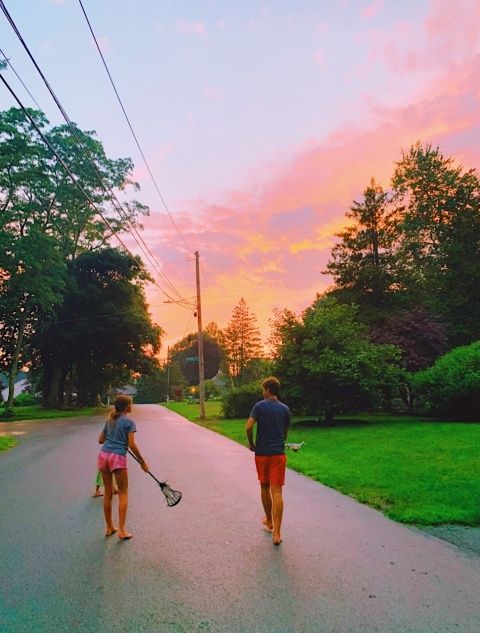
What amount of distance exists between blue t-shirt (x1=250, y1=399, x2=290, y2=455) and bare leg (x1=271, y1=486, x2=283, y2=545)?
0.43 metres

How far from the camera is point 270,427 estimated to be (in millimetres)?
5340

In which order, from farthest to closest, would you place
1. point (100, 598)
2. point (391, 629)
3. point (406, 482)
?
point (406, 482) → point (100, 598) → point (391, 629)

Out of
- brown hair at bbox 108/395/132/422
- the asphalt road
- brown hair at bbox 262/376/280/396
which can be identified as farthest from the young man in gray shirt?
brown hair at bbox 108/395/132/422

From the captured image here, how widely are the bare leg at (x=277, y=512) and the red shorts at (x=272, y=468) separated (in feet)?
0.29

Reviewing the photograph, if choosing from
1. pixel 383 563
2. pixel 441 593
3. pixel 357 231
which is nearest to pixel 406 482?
pixel 383 563

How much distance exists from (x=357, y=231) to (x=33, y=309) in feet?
86.2

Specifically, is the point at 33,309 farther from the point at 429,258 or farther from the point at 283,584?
the point at 283,584

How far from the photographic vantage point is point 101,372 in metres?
45.8

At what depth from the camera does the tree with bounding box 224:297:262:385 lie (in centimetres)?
8381

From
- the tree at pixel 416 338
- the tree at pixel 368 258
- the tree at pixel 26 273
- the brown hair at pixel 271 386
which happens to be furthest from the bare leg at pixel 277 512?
the tree at pixel 368 258

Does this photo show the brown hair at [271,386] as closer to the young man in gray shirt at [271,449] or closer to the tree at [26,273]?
the young man in gray shirt at [271,449]

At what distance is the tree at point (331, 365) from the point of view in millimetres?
19594

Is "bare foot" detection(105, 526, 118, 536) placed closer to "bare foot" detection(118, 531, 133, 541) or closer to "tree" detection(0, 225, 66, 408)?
"bare foot" detection(118, 531, 133, 541)

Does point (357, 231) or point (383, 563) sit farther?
point (357, 231)
